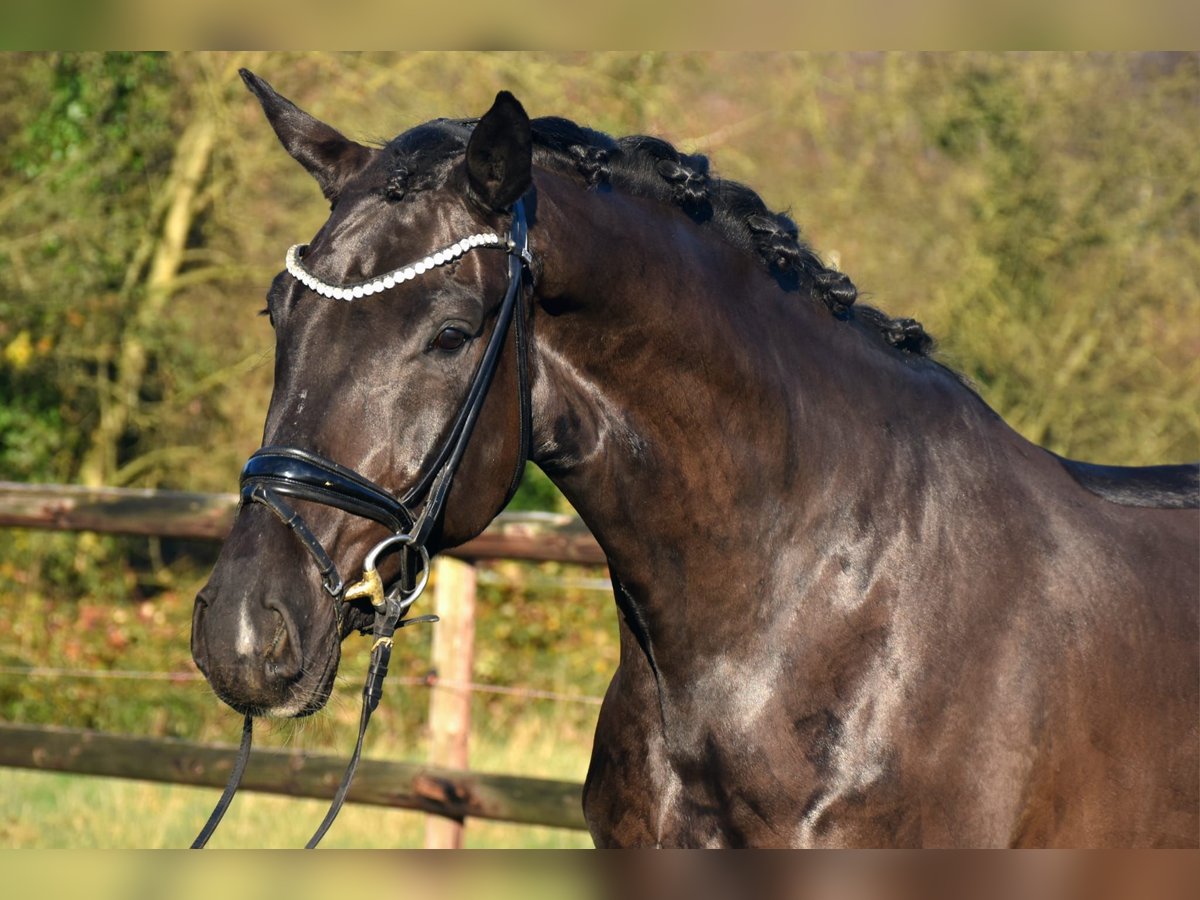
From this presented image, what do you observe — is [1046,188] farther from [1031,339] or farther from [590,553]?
[590,553]

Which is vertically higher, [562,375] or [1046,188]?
[1046,188]

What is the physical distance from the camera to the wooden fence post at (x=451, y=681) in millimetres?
5355

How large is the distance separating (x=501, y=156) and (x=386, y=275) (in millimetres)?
275

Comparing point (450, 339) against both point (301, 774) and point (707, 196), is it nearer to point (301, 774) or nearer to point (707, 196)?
point (707, 196)

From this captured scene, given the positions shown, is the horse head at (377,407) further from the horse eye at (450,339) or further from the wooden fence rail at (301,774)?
the wooden fence rail at (301,774)

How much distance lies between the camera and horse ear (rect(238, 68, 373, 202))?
250 cm

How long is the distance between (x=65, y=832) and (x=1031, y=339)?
779cm

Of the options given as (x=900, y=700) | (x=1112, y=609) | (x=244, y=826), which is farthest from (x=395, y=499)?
(x=244, y=826)

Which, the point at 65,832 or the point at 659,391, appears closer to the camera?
the point at 659,391

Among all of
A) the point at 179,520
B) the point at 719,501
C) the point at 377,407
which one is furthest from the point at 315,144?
the point at 179,520

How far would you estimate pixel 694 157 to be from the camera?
107 inches

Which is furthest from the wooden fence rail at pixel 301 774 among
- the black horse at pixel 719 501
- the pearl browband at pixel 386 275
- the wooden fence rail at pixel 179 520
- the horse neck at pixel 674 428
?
the pearl browband at pixel 386 275

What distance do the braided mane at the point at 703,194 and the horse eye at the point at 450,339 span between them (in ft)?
1.31

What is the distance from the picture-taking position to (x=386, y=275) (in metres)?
2.17
